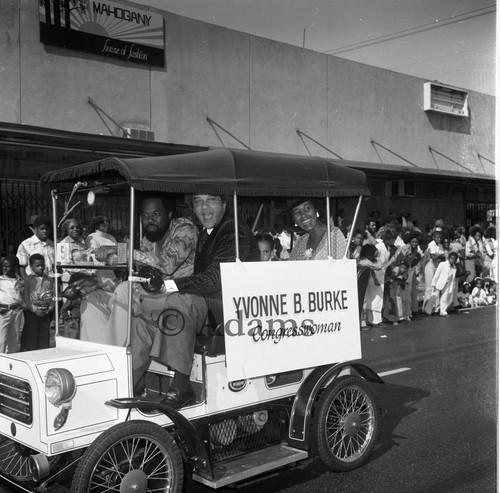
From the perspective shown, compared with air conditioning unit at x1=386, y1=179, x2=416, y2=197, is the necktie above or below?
below

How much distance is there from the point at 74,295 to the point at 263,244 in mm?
1864

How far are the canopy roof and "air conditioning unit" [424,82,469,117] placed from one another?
1556 centimetres

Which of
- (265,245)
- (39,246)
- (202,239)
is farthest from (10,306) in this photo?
(202,239)

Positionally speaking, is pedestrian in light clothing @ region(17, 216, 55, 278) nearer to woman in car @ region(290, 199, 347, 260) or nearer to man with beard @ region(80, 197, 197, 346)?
man with beard @ region(80, 197, 197, 346)

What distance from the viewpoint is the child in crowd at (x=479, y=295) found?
15.5m

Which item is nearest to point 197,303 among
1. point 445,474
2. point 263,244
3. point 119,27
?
point 263,244

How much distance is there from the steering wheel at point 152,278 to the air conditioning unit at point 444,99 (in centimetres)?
1680

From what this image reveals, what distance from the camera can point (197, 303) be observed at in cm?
453

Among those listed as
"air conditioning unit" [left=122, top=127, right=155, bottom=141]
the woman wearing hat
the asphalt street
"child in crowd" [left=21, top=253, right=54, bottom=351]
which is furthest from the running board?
"air conditioning unit" [left=122, top=127, right=155, bottom=141]

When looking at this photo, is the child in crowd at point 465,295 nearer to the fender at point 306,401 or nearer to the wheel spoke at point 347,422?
the wheel spoke at point 347,422

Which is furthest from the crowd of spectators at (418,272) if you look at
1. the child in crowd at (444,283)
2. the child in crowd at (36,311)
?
the child in crowd at (36,311)

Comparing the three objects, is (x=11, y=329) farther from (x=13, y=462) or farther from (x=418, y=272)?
(x=418, y=272)

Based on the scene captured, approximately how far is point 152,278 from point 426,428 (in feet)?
10.2

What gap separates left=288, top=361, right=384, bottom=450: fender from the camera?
4.59 meters
